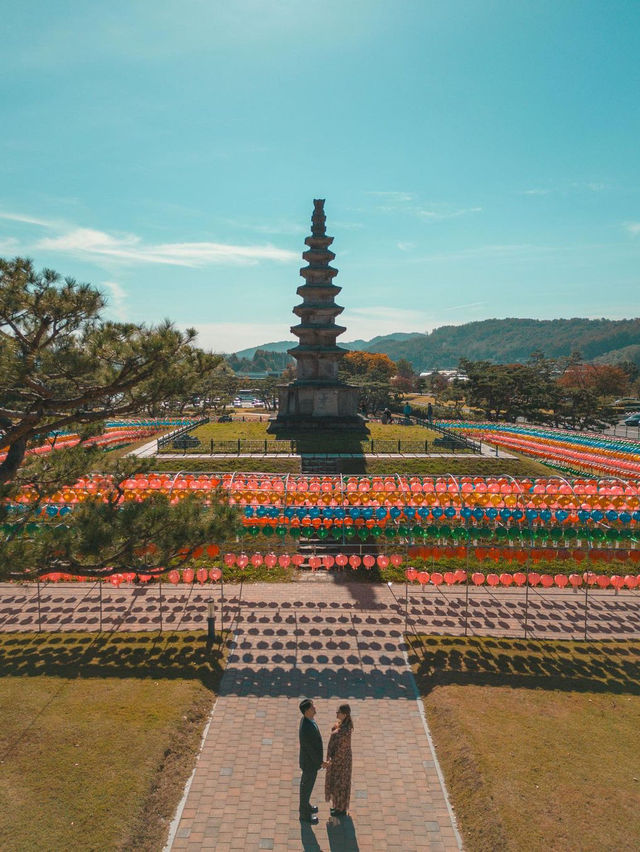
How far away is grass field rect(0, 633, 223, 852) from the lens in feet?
27.1

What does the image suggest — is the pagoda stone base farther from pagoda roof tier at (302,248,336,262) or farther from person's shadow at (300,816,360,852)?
person's shadow at (300,816,360,852)

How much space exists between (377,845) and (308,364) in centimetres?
3810

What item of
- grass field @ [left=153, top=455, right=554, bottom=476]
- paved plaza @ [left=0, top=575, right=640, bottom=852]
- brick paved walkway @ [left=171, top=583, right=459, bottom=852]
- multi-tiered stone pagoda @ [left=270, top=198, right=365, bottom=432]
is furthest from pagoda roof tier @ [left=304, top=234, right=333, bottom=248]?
brick paved walkway @ [left=171, top=583, right=459, bottom=852]

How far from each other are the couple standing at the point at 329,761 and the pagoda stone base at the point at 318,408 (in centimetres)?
3383

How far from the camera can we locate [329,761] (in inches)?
330

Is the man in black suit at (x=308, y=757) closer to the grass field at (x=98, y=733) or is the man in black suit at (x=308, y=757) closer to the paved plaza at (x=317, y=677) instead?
the paved plaza at (x=317, y=677)

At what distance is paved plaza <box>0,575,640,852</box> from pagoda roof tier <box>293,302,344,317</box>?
2925cm

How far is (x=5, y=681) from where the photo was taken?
12.2 m

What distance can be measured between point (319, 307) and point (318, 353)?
13.3ft

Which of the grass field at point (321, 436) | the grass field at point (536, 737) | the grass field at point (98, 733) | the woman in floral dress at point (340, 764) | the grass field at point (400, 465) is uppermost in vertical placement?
the grass field at point (321, 436)

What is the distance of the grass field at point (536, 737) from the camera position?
8328 mm

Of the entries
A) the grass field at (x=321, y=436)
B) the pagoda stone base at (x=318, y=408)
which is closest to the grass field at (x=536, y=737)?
the grass field at (x=321, y=436)

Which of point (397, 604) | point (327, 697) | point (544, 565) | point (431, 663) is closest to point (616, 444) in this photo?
point (544, 565)

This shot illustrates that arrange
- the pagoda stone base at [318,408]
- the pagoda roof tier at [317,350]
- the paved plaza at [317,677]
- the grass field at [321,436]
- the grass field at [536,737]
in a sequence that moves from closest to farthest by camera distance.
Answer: the grass field at [536,737]
the paved plaza at [317,677]
the grass field at [321,436]
the pagoda stone base at [318,408]
the pagoda roof tier at [317,350]
